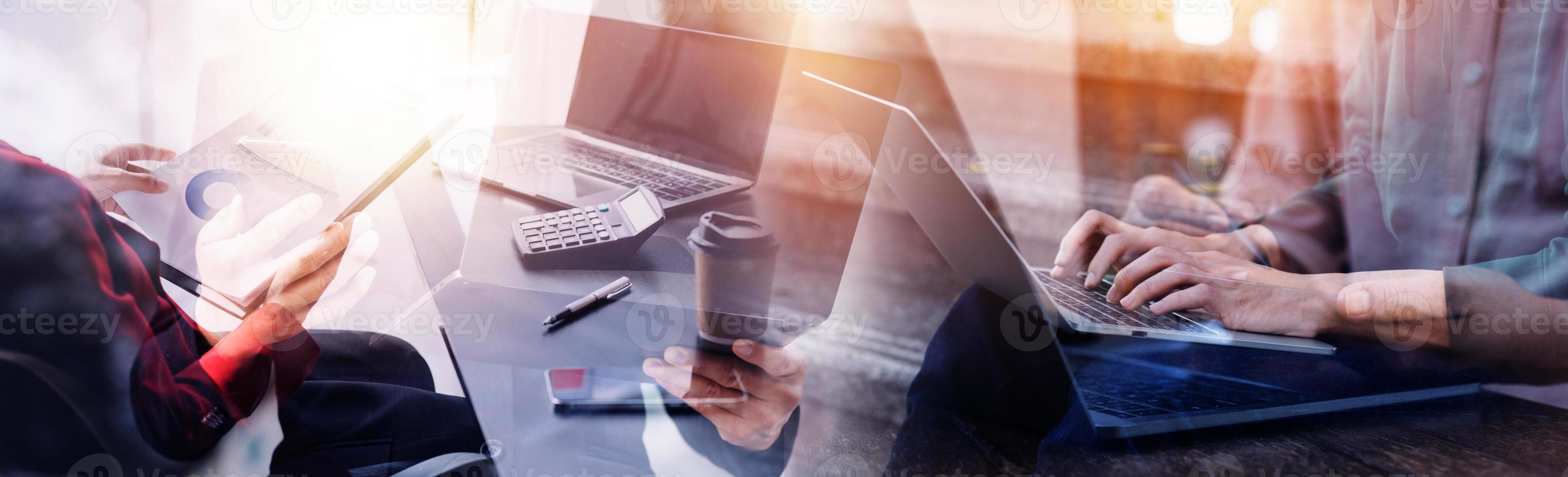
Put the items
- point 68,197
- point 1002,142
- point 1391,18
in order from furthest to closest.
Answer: point 1002,142 → point 1391,18 → point 68,197

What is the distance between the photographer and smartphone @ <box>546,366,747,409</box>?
1.72 ft

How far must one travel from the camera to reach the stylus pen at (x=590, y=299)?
586mm

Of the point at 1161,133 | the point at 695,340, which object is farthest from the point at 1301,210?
the point at 1161,133

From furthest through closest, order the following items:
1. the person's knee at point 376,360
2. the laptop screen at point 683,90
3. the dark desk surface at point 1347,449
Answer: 1. the person's knee at point 376,360
2. the laptop screen at point 683,90
3. the dark desk surface at point 1347,449

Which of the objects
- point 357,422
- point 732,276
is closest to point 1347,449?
point 732,276

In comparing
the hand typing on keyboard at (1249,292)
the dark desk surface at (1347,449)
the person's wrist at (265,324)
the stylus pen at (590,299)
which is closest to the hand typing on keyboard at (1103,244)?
A: the hand typing on keyboard at (1249,292)

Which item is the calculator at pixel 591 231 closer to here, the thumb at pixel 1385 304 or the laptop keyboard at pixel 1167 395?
the laptop keyboard at pixel 1167 395

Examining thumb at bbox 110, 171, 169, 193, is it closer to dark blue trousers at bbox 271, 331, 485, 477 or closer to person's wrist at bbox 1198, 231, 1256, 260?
dark blue trousers at bbox 271, 331, 485, 477

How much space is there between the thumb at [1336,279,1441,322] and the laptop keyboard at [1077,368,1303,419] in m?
0.20

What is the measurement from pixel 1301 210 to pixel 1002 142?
138cm

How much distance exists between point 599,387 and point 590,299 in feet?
0.32

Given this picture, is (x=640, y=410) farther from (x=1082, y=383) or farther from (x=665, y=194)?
(x=1082, y=383)

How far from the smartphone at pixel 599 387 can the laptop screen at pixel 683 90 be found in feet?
0.97

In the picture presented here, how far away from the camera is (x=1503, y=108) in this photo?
28.6 inches
